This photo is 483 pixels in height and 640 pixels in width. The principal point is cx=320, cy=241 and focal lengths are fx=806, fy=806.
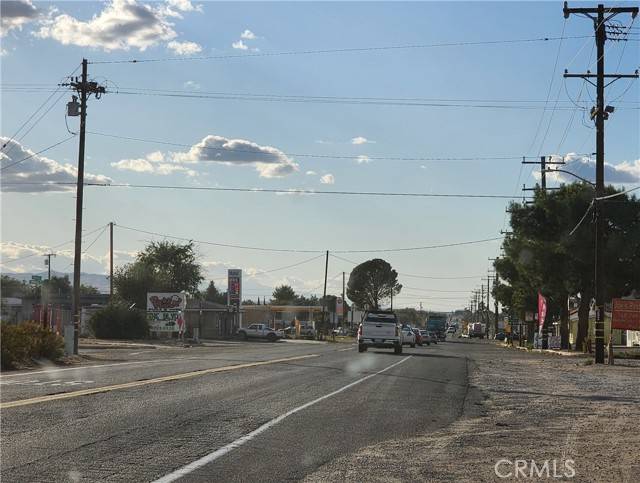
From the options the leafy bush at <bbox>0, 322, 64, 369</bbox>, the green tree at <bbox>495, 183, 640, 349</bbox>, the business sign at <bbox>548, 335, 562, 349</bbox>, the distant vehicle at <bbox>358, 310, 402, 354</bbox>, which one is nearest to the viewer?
the leafy bush at <bbox>0, 322, 64, 369</bbox>

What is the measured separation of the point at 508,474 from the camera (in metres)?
8.73

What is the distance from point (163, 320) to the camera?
57.1m

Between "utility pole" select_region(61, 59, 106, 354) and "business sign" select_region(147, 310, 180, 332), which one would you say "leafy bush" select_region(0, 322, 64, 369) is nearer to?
"utility pole" select_region(61, 59, 106, 354)

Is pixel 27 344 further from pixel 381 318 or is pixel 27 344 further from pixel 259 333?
pixel 259 333

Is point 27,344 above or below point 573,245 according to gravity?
below

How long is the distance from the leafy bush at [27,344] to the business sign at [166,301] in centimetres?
2775

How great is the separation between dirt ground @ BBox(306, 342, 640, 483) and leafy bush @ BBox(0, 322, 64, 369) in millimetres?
14610

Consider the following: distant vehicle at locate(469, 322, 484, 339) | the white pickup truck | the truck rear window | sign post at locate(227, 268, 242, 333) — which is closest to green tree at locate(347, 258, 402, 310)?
distant vehicle at locate(469, 322, 484, 339)

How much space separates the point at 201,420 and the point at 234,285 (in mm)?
73359

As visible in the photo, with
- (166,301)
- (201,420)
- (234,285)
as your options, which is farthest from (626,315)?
(234,285)

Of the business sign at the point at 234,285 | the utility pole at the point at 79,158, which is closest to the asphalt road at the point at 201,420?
the utility pole at the point at 79,158

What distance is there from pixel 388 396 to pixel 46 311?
2256 centimetres

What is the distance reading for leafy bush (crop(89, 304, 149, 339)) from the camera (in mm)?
58719

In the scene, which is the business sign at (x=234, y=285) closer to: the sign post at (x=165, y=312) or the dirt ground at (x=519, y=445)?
the sign post at (x=165, y=312)
